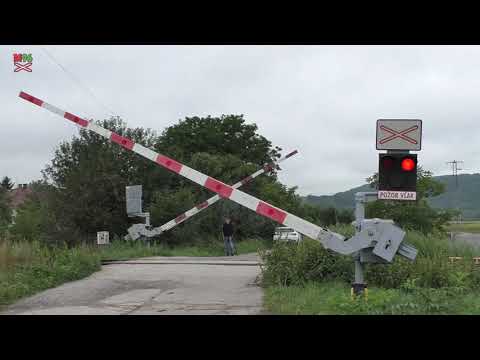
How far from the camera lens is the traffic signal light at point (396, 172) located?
9.08m

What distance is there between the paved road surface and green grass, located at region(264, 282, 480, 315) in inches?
21.3

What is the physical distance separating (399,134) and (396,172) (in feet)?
2.04

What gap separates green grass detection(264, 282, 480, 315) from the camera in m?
8.63

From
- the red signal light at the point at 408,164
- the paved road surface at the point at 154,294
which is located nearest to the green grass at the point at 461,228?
the paved road surface at the point at 154,294

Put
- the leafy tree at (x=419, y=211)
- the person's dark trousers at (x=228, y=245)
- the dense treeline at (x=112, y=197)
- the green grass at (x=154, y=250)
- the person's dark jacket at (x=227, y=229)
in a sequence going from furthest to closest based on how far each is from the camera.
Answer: the dense treeline at (x=112, y=197) < the person's dark trousers at (x=228, y=245) < the person's dark jacket at (x=227, y=229) < the green grass at (x=154, y=250) < the leafy tree at (x=419, y=211)

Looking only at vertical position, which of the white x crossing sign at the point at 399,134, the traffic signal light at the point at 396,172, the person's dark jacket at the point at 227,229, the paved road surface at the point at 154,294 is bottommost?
the paved road surface at the point at 154,294

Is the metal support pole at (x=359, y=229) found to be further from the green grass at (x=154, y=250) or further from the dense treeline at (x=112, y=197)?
the dense treeline at (x=112, y=197)

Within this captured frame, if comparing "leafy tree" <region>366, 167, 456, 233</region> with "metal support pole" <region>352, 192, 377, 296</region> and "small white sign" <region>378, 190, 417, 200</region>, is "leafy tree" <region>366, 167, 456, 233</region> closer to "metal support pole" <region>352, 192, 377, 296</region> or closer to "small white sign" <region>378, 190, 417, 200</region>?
"metal support pole" <region>352, 192, 377, 296</region>

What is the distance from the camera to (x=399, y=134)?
930 centimetres

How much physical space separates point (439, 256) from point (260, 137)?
52417mm

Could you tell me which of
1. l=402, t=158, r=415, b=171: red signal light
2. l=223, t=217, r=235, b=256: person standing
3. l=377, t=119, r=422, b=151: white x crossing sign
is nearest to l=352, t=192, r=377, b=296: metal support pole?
l=402, t=158, r=415, b=171: red signal light

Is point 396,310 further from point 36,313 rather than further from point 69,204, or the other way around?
point 69,204

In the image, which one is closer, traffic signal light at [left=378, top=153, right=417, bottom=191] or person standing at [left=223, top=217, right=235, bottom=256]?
traffic signal light at [left=378, top=153, right=417, bottom=191]

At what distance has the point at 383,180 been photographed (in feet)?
29.9
